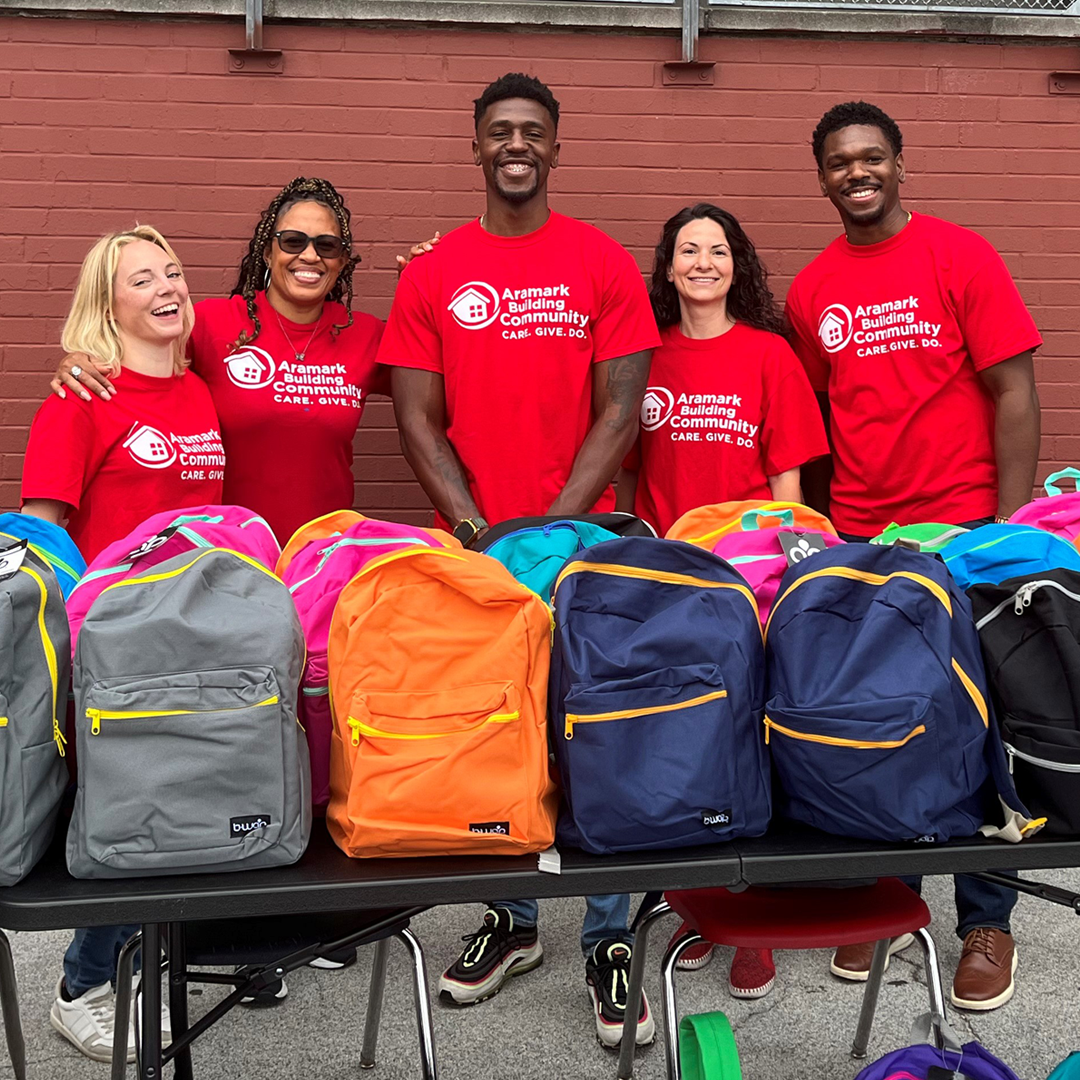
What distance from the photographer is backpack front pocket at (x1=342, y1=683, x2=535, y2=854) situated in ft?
6.47

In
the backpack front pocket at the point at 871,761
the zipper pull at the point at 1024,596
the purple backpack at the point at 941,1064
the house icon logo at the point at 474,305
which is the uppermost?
the house icon logo at the point at 474,305

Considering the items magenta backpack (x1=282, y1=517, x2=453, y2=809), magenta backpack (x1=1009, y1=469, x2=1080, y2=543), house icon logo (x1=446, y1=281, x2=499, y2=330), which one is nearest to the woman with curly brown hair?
house icon logo (x1=446, y1=281, x2=499, y2=330)

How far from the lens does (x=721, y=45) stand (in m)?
4.46

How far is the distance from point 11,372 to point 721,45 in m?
3.09

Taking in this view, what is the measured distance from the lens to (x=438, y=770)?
1.97 metres

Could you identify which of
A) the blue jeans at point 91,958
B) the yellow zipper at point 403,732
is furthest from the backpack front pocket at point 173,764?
the blue jeans at point 91,958

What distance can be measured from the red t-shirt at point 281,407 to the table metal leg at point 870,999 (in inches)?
79.3

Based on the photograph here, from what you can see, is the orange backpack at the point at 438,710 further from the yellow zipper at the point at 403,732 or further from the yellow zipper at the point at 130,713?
the yellow zipper at the point at 130,713

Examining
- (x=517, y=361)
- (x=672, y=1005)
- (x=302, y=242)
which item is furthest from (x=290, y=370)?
(x=672, y=1005)

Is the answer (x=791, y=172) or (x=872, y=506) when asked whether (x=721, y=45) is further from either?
(x=872, y=506)

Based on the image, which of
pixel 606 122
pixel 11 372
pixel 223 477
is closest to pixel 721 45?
pixel 606 122

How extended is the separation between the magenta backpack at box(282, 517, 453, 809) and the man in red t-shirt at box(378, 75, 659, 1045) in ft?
2.94

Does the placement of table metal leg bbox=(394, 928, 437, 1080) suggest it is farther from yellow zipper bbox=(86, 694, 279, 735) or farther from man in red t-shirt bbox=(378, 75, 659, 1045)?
man in red t-shirt bbox=(378, 75, 659, 1045)

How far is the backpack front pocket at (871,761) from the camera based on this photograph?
1.98 metres
